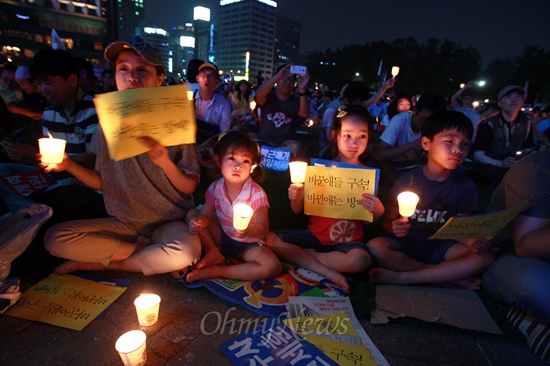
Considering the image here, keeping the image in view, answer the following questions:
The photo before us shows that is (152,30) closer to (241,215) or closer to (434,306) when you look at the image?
(241,215)

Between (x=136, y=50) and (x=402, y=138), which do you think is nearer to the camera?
(x=136, y=50)

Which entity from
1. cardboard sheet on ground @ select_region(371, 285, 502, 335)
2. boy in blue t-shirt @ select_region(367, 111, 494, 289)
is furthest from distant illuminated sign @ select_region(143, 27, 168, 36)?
cardboard sheet on ground @ select_region(371, 285, 502, 335)

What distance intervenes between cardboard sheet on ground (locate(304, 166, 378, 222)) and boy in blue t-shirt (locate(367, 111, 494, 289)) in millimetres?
345

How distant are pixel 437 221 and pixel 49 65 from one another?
3906 mm

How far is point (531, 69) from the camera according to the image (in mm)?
41500

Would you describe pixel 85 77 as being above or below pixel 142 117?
above

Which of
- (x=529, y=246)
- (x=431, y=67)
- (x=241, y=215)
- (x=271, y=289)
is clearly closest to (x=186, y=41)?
(x=431, y=67)

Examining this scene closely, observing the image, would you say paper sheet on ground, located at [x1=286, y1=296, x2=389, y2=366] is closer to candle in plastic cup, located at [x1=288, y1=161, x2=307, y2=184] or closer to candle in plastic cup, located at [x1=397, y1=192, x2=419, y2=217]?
candle in plastic cup, located at [x1=397, y1=192, x2=419, y2=217]

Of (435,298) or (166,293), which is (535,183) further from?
(166,293)

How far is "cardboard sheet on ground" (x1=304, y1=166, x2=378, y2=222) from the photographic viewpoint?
2.67m

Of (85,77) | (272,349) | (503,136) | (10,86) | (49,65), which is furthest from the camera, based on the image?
(10,86)

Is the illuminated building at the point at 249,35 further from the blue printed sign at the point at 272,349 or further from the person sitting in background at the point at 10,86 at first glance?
the blue printed sign at the point at 272,349

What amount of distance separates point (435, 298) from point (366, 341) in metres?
0.84

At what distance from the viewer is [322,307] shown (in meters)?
2.32
